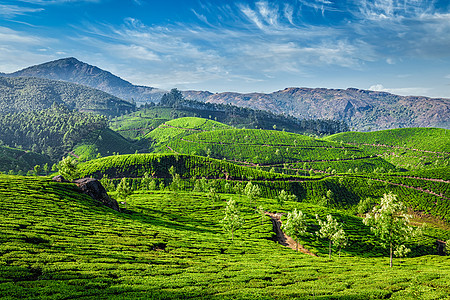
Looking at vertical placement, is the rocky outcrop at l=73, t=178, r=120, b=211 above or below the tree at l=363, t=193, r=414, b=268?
below

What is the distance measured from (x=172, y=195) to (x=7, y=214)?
9546 cm

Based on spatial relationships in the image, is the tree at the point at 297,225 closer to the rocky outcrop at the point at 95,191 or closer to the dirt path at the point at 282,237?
the dirt path at the point at 282,237

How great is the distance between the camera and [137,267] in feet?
123

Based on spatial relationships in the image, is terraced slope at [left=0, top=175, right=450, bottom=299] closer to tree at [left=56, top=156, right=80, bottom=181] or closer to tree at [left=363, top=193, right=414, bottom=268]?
tree at [left=363, top=193, right=414, bottom=268]

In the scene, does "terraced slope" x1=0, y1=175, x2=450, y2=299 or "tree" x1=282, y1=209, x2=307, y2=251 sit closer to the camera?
"terraced slope" x1=0, y1=175, x2=450, y2=299

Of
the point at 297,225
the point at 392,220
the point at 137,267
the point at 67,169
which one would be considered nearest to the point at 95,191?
the point at 67,169

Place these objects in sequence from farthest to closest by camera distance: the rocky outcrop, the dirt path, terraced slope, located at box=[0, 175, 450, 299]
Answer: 1. the rocky outcrop
2. the dirt path
3. terraced slope, located at box=[0, 175, 450, 299]

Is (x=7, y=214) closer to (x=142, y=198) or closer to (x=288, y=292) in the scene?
(x=288, y=292)

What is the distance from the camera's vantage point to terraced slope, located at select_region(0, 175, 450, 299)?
28.5 m

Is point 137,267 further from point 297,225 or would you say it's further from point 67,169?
point 67,169

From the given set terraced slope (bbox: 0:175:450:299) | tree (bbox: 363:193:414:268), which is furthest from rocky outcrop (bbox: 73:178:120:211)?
tree (bbox: 363:193:414:268)

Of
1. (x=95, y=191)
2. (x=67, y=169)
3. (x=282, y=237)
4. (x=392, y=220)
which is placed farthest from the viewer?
(x=67, y=169)

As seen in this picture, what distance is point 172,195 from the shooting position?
147 meters

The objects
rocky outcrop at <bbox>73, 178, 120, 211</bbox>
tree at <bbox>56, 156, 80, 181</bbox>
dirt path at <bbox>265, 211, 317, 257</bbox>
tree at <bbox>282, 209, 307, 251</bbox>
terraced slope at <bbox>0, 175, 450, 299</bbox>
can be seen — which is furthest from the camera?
tree at <bbox>56, 156, 80, 181</bbox>
